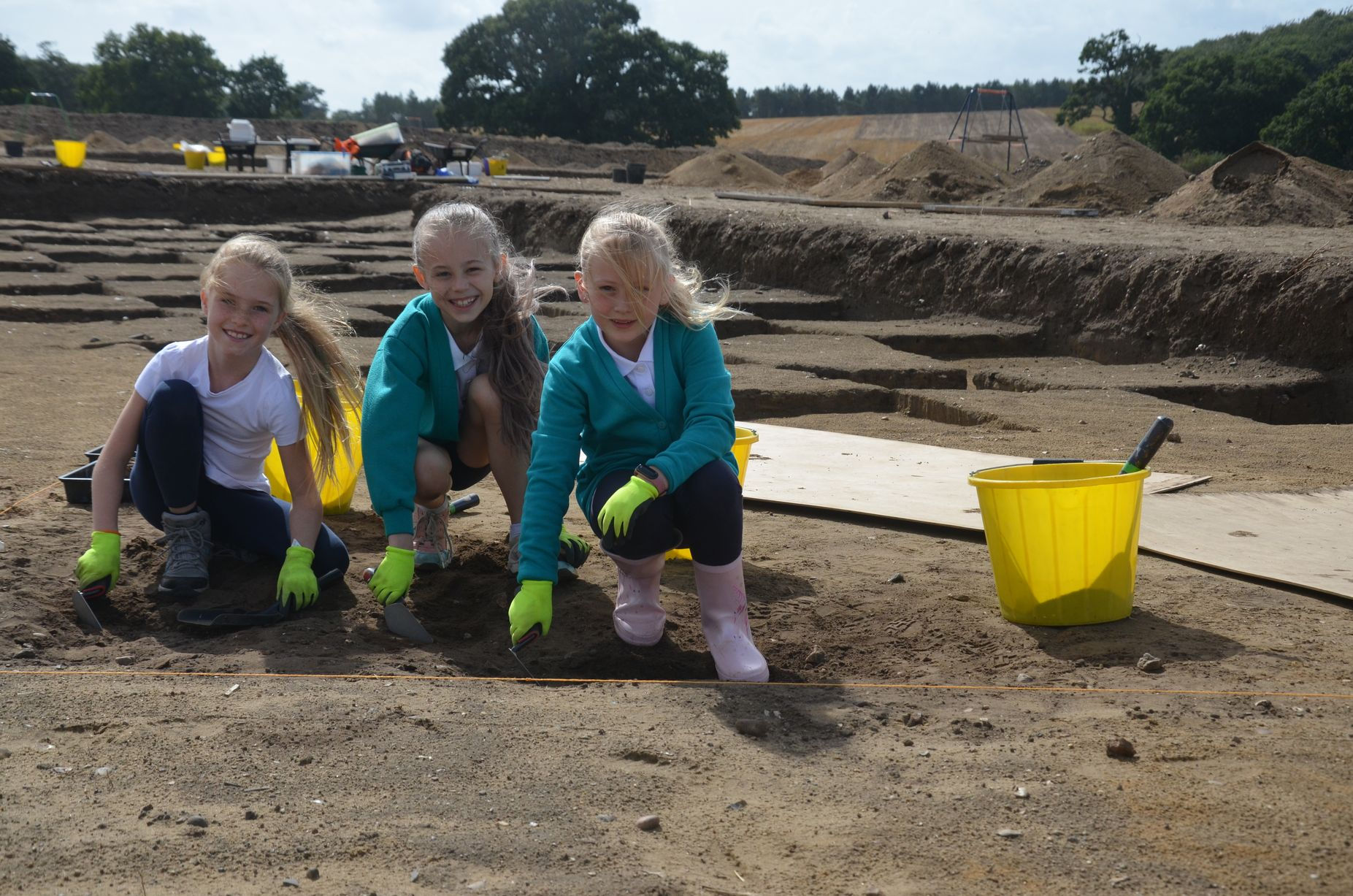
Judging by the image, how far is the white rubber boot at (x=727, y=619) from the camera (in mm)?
2480

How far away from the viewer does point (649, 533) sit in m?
2.51

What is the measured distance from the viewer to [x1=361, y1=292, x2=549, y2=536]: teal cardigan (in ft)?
9.47

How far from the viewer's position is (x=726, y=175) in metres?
22.3

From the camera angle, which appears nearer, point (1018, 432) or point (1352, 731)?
point (1352, 731)

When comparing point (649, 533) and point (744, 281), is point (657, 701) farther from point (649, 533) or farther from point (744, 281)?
point (744, 281)

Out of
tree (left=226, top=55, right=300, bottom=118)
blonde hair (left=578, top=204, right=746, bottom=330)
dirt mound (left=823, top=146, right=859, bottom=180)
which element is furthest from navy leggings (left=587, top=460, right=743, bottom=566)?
tree (left=226, top=55, right=300, bottom=118)

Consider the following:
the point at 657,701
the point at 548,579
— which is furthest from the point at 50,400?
the point at 657,701

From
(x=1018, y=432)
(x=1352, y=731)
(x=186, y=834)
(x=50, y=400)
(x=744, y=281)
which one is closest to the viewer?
(x=186, y=834)

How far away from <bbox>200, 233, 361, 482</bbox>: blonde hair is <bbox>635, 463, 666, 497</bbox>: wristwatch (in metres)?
1.02

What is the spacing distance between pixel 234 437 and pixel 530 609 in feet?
3.39

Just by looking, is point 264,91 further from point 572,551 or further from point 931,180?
point 572,551

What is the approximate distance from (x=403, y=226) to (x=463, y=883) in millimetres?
14260

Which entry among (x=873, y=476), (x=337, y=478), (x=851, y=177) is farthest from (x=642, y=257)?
(x=851, y=177)

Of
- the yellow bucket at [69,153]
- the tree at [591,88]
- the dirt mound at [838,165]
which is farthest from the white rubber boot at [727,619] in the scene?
the tree at [591,88]
